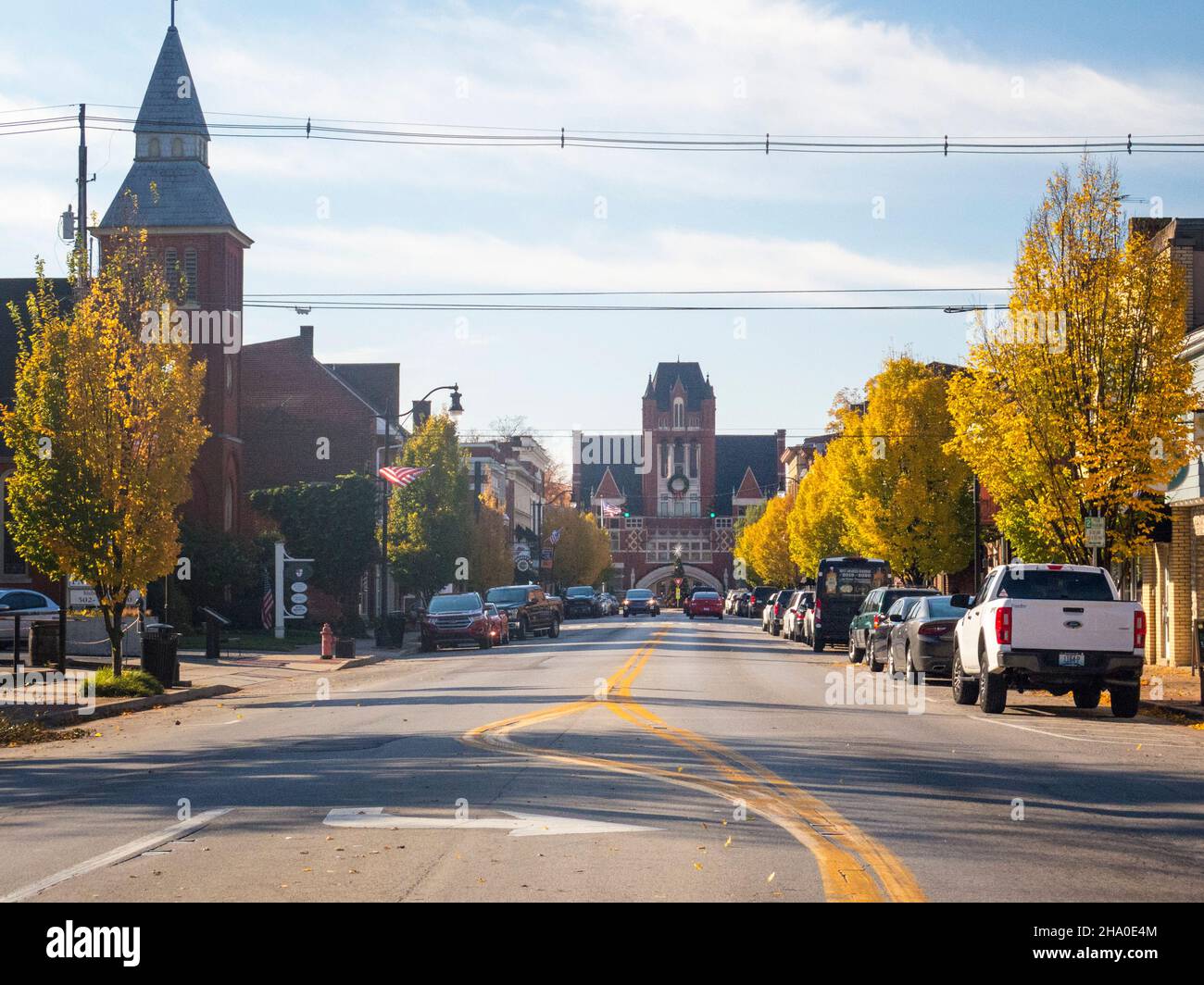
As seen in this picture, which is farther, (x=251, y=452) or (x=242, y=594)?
(x=251, y=452)

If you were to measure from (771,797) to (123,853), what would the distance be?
4.83 meters

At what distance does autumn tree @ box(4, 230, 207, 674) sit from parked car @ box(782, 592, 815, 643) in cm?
2552

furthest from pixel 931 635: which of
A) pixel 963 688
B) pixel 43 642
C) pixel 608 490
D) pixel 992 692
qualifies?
pixel 608 490

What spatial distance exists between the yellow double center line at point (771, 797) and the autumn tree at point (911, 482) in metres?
31.7

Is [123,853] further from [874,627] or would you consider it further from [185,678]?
[874,627]

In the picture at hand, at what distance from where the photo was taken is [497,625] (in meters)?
47.7

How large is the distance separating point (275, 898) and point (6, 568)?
47228 millimetres

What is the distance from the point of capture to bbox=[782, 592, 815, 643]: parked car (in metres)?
48.1

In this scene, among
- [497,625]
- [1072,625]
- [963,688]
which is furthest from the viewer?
[497,625]

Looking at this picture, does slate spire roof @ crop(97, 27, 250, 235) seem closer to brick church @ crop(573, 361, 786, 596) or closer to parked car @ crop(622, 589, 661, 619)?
parked car @ crop(622, 589, 661, 619)

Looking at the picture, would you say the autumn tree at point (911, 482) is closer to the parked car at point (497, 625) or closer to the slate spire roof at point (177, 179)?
the parked car at point (497, 625)

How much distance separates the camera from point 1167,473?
26500mm

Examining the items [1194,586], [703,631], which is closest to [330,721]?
[1194,586]
